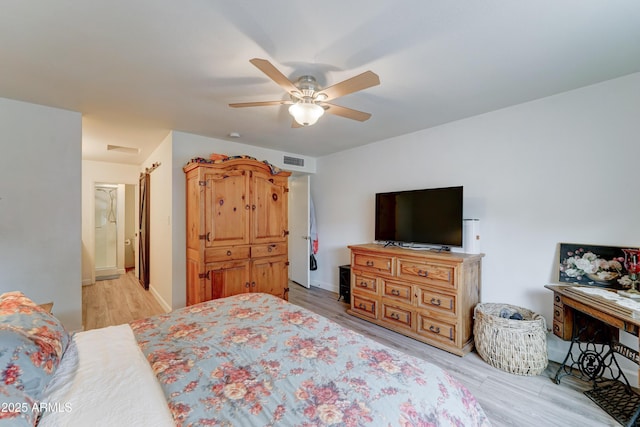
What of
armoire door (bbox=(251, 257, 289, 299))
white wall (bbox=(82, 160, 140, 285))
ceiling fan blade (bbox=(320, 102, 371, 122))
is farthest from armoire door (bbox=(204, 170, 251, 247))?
white wall (bbox=(82, 160, 140, 285))

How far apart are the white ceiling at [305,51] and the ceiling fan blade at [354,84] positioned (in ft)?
0.76

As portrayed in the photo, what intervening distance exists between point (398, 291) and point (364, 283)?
0.48 meters

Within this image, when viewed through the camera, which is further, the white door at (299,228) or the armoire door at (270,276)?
the white door at (299,228)

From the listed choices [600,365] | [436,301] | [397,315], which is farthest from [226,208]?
[600,365]

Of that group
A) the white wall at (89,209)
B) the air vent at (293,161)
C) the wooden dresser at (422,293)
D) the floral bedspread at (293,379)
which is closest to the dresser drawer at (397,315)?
the wooden dresser at (422,293)

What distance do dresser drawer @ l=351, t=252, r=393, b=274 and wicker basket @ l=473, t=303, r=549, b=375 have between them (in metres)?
1.02

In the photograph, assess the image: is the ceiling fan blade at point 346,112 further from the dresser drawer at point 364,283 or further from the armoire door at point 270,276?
the armoire door at point 270,276

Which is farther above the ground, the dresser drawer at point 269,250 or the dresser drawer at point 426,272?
the dresser drawer at point 269,250

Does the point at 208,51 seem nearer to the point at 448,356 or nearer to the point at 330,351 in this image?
the point at 330,351

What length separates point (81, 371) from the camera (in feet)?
3.34

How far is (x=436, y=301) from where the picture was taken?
8.56ft

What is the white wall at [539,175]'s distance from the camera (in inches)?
82.6

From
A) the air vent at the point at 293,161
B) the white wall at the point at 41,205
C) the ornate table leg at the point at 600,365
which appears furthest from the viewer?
the air vent at the point at 293,161

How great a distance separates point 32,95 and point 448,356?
14.8 ft
